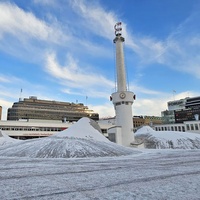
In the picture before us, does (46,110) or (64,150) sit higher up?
(46,110)

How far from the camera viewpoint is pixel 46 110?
153250mm

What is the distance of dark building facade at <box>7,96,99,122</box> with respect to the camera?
14525 centimetres

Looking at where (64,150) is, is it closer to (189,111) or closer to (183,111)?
(189,111)

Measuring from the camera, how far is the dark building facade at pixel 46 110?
145 meters

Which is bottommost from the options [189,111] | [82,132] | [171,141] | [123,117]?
[171,141]

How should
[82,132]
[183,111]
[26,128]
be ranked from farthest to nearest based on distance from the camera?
[183,111]
[26,128]
[82,132]

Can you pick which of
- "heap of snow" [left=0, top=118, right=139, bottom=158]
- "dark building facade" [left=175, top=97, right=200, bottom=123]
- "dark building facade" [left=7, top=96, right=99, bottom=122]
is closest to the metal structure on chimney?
"heap of snow" [left=0, top=118, right=139, bottom=158]

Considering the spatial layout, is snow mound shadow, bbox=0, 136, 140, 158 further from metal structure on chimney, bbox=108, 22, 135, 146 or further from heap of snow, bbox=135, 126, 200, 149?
heap of snow, bbox=135, 126, 200, 149

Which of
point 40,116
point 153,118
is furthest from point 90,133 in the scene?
point 153,118

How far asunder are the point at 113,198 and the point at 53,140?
24.2 meters

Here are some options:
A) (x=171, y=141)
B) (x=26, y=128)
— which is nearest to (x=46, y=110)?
(x=26, y=128)

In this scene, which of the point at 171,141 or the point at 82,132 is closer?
the point at 82,132

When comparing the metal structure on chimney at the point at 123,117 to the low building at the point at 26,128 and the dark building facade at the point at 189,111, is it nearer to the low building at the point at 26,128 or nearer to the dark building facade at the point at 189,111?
the low building at the point at 26,128

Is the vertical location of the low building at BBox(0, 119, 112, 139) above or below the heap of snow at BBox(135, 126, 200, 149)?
above
